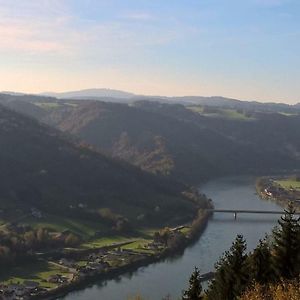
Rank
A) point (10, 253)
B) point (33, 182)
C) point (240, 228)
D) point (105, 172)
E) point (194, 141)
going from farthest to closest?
1. point (194, 141)
2. point (105, 172)
3. point (33, 182)
4. point (240, 228)
5. point (10, 253)

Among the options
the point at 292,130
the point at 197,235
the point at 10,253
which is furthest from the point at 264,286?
the point at 292,130

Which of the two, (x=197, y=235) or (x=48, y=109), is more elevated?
(x=48, y=109)

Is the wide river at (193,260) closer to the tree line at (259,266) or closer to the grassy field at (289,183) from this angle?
the grassy field at (289,183)

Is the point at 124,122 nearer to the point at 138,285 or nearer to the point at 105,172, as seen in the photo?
the point at 105,172

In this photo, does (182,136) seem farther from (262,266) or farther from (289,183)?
(262,266)

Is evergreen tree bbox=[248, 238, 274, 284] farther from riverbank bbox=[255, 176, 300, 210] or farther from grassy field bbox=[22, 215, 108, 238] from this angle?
riverbank bbox=[255, 176, 300, 210]

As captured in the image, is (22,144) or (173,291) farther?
(22,144)
